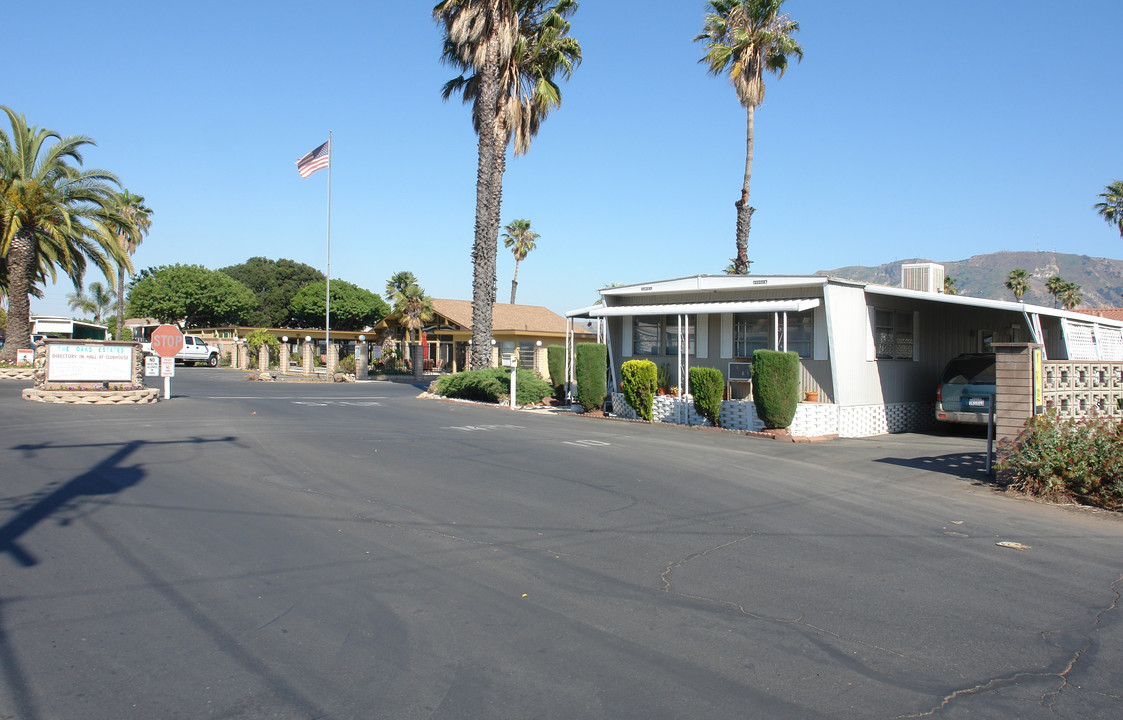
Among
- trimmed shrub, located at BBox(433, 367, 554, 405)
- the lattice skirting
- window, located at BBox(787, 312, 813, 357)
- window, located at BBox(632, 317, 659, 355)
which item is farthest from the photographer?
trimmed shrub, located at BBox(433, 367, 554, 405)

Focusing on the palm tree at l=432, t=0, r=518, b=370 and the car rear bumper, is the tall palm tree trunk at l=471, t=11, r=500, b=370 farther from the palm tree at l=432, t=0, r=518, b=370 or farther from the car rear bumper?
the car rear bumper

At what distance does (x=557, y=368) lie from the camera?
23609 mm

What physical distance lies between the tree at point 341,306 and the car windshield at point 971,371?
197 ft

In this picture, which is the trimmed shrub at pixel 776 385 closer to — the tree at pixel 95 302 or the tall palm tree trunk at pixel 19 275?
the tall palm tree trunk at pixel 19 275

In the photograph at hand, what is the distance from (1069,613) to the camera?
5234 mm

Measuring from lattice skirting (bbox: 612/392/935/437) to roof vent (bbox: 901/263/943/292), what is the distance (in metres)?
2.75

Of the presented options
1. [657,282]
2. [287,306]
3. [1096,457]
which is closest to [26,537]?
[1096,457]

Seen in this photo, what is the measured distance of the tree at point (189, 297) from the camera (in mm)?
A: 63531

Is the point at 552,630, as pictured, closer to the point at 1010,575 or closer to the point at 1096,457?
the point at 1010,575

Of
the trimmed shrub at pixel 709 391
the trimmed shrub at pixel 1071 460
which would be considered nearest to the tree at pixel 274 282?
the trimmed shrub at pixel 709 391

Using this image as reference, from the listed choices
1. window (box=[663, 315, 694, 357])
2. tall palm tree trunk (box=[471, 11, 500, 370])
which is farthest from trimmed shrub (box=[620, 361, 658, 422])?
tall palm tree trunk (box=[471, 11, 500, 370])

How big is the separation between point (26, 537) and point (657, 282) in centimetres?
1522

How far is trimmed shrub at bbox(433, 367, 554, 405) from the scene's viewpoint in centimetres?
2325

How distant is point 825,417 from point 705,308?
363 cm
